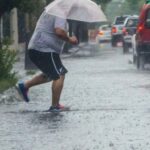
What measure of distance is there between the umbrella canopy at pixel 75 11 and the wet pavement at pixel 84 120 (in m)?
1.29

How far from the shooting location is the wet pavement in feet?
31.5

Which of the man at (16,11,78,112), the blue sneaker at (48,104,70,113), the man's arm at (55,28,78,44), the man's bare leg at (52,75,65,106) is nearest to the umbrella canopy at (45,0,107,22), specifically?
the man at (16,11,78,112)

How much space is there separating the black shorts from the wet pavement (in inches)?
22.0

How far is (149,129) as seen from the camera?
1059cm

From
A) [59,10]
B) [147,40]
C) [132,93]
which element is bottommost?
[147,40]

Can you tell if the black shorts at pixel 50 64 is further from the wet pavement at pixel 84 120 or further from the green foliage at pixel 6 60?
the green foliage at pixel 6 60

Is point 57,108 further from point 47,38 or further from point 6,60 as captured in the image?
point 6,60

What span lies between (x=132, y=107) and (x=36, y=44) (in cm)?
163

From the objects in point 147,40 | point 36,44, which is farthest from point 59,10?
point 147,40

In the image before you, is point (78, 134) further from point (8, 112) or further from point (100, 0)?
point (100, 0)

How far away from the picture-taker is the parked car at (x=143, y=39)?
83.1 ft

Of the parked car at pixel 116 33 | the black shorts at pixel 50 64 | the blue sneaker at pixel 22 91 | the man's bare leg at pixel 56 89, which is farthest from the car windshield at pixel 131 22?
the man's bare leg at pixel 56 89

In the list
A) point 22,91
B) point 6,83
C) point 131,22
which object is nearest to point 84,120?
point 22,91

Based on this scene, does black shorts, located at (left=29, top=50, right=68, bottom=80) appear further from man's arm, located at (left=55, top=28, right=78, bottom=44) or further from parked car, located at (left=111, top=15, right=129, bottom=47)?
parked car, located at (left=111, top=15, right=129, bottom=47)
